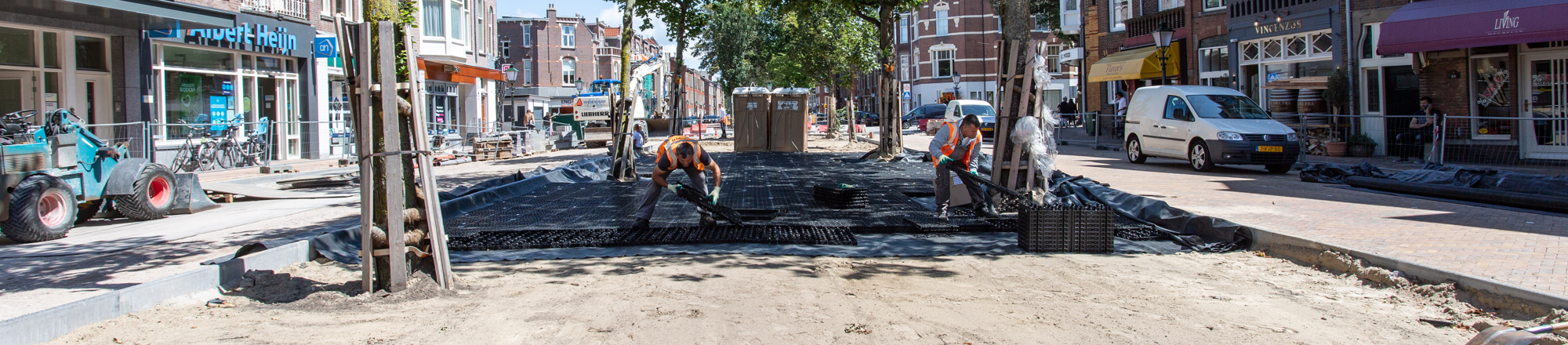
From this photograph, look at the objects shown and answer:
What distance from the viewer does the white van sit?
14930mm

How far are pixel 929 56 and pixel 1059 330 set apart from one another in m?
57.8

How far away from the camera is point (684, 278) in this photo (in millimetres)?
6348

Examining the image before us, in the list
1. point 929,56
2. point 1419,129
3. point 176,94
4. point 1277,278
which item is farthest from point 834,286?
point 929,56

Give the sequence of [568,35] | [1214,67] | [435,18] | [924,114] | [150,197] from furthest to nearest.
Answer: [568,35] < [924,114] < [435,18] < [1214,67] < [150,197]

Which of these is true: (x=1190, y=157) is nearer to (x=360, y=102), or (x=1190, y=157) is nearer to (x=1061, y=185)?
(x=1061, y=185)

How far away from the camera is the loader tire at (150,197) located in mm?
10203

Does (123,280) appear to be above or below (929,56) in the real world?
below

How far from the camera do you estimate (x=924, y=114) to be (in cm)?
4206

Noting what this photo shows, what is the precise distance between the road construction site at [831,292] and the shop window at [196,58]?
11738 mm

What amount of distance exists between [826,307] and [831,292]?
441 mm

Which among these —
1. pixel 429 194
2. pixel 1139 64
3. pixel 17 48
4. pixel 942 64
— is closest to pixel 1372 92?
pixel 1139 64

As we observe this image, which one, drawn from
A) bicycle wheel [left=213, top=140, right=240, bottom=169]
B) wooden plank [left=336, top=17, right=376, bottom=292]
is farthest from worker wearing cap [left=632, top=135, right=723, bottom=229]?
bicycle wheel [left=213, top=140, right=240, bottom=169]

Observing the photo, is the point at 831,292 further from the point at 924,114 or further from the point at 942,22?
the point at 942,22

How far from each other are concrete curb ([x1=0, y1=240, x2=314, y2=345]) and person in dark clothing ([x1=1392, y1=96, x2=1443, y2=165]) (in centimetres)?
1690
